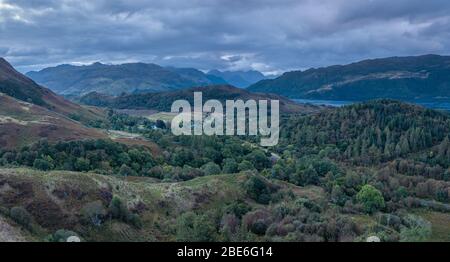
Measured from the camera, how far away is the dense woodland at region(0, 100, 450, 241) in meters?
47.9

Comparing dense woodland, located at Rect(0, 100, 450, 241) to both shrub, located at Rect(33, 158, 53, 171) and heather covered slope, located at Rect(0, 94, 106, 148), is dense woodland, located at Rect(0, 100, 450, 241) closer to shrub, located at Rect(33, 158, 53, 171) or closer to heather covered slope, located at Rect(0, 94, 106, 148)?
shrub, located at Rect(33, 158, 53, 171)

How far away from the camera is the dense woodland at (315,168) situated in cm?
4791

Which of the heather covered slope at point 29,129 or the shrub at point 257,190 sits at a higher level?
the heather covered slope at point 29,129

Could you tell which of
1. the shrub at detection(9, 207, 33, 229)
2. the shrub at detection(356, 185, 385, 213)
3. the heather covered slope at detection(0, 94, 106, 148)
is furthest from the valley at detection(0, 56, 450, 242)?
the heather covered slope at detection(0, 94, 106, 148)

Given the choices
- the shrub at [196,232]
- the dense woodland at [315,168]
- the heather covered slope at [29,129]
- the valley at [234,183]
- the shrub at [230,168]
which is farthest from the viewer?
the heather covered slope at [29,129]

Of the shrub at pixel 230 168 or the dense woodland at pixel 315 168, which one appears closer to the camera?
the dense woodland at pixel 315 168

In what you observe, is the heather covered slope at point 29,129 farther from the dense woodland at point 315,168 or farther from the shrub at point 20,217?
the shrub at point 20,217

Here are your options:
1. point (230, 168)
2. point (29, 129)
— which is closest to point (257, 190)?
point (230, 168)

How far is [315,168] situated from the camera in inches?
3900

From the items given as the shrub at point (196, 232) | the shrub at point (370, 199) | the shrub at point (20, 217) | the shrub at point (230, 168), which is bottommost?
the shrub at point (370, 199)

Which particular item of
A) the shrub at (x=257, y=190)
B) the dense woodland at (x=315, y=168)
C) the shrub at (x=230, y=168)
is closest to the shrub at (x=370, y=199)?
the dense woodland at (x=315, y=168)

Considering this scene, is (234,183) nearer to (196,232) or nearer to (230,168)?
(230,168)

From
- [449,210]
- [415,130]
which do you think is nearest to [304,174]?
[449,210]
